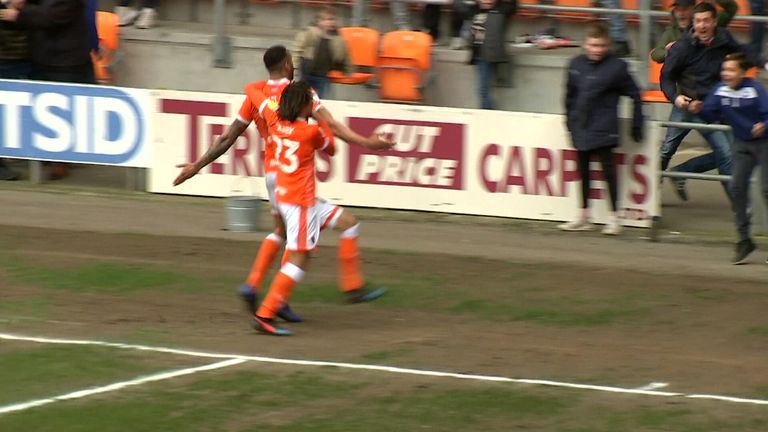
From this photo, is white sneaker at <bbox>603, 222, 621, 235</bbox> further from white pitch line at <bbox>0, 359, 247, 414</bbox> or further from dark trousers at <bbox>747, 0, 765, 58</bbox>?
white pitch line at <bbox>0, 359, 247, 414</bbox>

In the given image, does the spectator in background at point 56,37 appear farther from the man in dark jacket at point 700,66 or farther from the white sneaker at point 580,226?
the man in dark jacket at point 700,66

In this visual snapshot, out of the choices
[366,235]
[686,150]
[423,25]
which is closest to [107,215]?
[366,235]

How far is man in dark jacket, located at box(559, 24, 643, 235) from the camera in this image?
1405 centimetres

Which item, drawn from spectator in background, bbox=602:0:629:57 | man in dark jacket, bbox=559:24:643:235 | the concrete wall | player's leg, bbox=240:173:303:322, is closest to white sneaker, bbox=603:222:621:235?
man in dark jacket, bbox=559:24:643:235

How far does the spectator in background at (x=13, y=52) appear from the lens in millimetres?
17172

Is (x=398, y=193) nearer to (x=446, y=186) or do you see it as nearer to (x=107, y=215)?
(x=446, y=186)

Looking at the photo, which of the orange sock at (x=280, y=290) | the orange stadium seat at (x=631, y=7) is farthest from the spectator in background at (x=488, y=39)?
the orange sock at (x=280, y=290)

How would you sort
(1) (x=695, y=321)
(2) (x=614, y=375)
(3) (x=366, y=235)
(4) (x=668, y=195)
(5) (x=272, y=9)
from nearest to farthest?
(2) (x=614, y=375)
(1) (x=695, y=321)
(3) (x=366, y=235)
(4) (x=668, y=195)
(5) (x=272, y=9)

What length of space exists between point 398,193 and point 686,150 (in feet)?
15.2

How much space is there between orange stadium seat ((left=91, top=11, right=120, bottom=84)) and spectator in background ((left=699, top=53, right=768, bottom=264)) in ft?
32.6

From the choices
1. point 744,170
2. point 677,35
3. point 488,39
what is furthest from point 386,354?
point 488,39

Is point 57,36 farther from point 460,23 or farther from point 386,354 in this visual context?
point 386,354

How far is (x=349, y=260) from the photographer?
11.1m

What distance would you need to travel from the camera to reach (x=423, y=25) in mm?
19422
